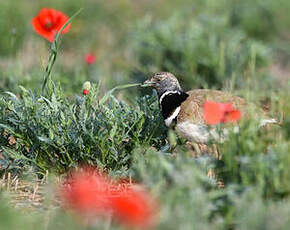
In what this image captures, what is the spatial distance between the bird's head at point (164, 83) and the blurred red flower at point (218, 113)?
1.57m

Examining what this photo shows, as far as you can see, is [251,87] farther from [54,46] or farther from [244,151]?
[244,151]

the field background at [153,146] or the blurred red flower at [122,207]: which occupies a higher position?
the field background at [153,146]

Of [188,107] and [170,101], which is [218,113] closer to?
[188,107]

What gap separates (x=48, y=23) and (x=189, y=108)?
139cm

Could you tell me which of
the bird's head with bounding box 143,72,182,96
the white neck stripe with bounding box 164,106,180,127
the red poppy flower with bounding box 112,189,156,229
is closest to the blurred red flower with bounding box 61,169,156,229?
the red poppy flower with bounding box 112,189,156,229

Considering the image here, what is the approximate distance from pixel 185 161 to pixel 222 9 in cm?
889

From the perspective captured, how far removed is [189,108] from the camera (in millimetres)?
4926

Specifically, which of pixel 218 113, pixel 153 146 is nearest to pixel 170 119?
pixel 153 146

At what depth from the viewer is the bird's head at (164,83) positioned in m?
5.34

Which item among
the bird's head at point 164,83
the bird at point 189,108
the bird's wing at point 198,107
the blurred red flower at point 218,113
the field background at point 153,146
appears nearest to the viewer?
the field background at point 153,146

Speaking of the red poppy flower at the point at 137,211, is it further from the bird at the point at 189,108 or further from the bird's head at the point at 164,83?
the bird's head at the point at 164,83

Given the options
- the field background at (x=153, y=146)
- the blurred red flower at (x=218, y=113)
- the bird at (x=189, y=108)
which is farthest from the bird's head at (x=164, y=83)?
the blurred red flower at (x=218, y=113)

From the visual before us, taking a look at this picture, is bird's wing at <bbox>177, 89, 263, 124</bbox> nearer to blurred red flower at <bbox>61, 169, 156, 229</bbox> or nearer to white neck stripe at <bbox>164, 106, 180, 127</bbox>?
white neck stripe at <bbox>164, 106, 180, 127</bbox>

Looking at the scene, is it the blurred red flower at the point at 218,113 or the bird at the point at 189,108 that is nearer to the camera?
the blurred red flower at the point at 218,113
